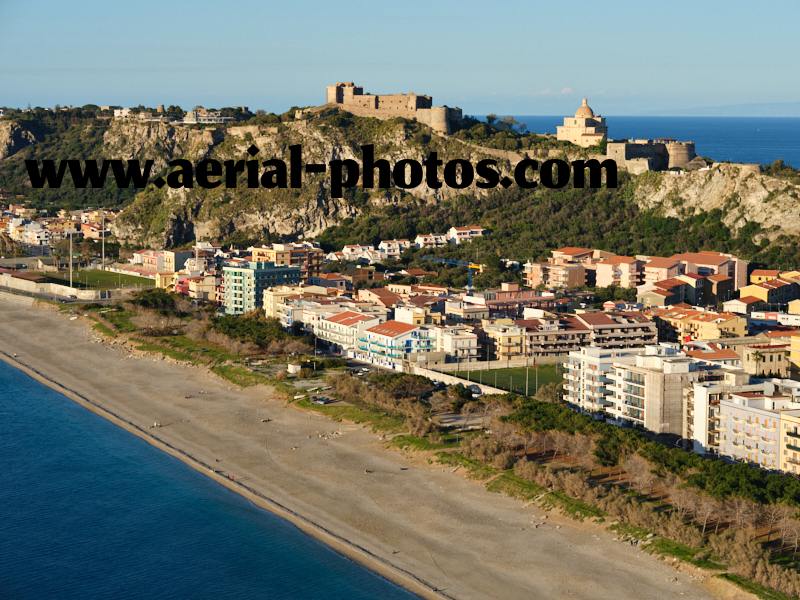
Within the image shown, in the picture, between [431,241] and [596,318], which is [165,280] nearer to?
[431,241]

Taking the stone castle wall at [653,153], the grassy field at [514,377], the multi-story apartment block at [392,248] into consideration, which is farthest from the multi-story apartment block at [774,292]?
the multi-story apartment block at [392,248]

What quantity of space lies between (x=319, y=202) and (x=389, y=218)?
4767mm

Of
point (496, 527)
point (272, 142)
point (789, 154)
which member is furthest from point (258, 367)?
point (789, 154)

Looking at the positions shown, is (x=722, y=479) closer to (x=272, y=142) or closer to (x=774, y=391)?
(x=774, y=391)

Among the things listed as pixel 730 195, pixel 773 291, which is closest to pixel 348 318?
pixel 773 291

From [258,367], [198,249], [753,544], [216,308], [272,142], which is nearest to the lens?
[753,544]

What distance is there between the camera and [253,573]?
2523 cm

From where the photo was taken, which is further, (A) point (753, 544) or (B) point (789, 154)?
(B) point (789, 154)

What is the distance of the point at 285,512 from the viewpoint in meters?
28.4

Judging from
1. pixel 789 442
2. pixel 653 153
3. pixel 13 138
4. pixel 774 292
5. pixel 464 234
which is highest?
pixel 13 138

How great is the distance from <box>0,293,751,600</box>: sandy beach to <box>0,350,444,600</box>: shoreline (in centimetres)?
4

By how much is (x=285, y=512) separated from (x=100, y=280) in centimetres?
4147

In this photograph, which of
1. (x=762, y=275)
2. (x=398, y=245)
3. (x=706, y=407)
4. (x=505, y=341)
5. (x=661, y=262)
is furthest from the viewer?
(x=398, y=245)

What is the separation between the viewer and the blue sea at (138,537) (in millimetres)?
24531
